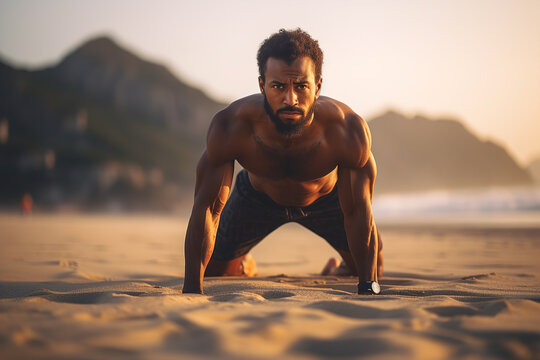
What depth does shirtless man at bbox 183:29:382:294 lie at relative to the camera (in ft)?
9.71

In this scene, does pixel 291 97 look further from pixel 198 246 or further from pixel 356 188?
pixel 198 246

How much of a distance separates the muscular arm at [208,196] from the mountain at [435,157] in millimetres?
92944

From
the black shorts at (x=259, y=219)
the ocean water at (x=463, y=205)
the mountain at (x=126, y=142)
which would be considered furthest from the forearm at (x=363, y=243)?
the mountain at (x=126, y=142)

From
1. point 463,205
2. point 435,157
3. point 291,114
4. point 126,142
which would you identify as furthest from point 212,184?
point 435,157

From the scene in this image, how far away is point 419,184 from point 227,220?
105 meters

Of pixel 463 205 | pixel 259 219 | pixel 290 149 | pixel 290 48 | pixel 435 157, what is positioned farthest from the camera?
pixel 435 157

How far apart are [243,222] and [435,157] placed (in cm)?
11574

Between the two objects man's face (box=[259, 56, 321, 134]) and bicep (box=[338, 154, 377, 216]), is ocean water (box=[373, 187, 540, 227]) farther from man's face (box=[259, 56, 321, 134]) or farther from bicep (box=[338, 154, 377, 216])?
man's face (box=[259, 56, 321, 134])

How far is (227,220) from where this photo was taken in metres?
A: 4.30

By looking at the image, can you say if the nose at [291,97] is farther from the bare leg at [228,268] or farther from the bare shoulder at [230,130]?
the bare leg at [228,268]

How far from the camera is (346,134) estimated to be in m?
3.20

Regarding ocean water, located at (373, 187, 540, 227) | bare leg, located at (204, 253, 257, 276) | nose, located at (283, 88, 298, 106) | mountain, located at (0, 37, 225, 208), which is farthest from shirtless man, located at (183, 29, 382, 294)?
mountain, located at (0, 37, 225, 208)

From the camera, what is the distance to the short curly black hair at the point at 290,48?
2930 mm

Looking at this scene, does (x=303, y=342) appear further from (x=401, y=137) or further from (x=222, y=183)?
(x=401, y=137)
